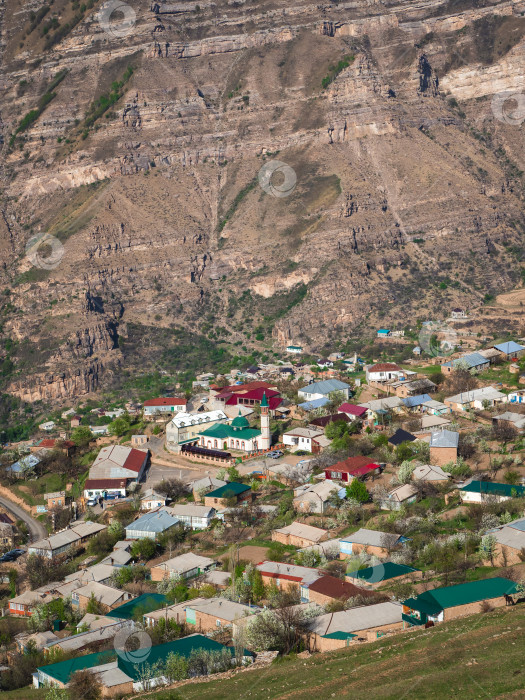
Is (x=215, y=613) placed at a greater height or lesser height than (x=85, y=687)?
greater

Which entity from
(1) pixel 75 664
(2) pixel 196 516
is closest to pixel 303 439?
(2) pixel 196 516

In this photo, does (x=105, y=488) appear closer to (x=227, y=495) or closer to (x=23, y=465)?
(x=227, y=495)

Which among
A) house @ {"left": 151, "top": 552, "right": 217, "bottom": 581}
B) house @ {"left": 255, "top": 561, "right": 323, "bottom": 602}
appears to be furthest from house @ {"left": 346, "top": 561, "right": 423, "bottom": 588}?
house @ {"left": 151, "top": 552, "right": 217, "bottom": 581}

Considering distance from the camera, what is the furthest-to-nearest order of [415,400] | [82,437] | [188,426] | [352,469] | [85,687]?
[82,437] → [188,426] → [415,400] → [352,469] → [85,687]

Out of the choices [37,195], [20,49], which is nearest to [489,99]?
[37,195]

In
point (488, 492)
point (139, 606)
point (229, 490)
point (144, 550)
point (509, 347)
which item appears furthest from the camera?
point (509, 347)

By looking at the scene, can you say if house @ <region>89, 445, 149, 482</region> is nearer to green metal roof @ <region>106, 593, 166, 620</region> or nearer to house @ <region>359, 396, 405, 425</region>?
house @ <region>359, 396, 405, 425</region>
